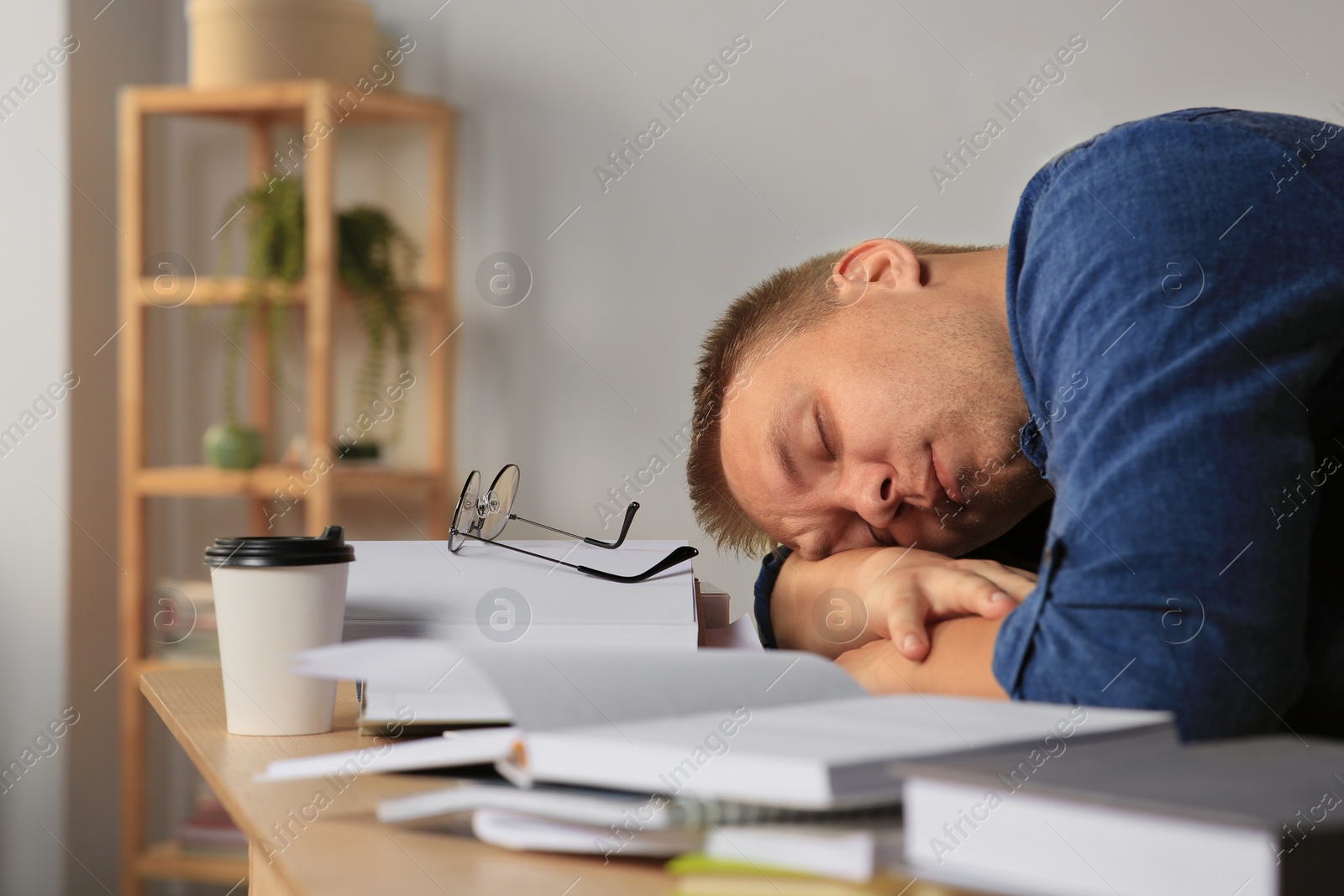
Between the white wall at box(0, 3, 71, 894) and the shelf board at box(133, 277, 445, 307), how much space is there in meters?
0.19

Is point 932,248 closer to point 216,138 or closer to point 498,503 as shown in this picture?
point 498,503

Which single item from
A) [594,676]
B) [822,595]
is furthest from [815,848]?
[822,595]

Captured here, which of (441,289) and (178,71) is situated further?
(178,71)

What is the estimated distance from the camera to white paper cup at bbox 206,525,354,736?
629mm

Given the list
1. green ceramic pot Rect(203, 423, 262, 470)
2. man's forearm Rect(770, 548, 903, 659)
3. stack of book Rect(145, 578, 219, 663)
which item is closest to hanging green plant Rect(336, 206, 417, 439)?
green ceramic pot Rect(203, 423, 262, 470)

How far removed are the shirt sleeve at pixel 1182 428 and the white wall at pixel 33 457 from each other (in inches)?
91.7

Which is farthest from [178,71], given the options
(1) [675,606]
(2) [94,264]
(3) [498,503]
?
(1) [675,606]

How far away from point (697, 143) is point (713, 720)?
7.51ft

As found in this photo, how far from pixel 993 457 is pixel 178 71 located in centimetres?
246

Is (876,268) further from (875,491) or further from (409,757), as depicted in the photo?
(409,757)

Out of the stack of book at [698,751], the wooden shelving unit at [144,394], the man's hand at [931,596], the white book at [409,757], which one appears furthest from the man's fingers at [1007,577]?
the wooden shelving unit at [144,394]

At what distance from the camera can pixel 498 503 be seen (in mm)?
913

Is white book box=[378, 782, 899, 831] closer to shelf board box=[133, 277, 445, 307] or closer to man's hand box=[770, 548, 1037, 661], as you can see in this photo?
man's hand box=[770, 548, 1037, 661]

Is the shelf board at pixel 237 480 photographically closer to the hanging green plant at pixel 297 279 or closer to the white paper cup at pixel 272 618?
the hanging green plant at pixel 297 279
